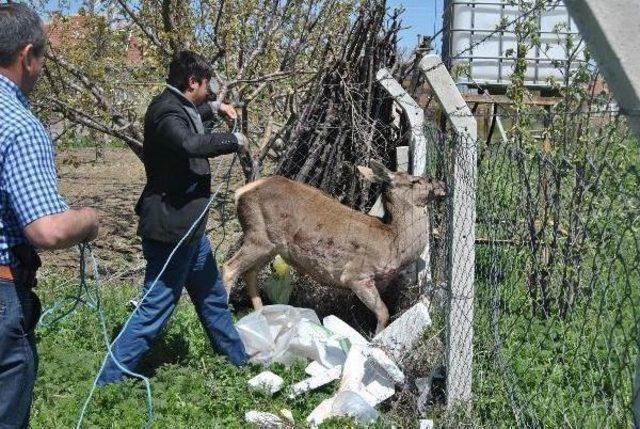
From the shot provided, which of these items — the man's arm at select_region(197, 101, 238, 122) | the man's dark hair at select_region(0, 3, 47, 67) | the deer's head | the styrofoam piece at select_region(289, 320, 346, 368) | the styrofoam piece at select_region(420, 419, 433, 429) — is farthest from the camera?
the deer's head

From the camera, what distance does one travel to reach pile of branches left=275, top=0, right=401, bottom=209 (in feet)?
26.8

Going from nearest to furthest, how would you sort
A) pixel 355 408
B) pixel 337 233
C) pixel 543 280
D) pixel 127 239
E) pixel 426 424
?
pixel 426 424 → pixel 355 408 → pixel 543 280 → pixel 337 233 → pixel 127 239

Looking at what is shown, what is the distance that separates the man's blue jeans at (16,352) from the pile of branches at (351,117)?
5.15 meters

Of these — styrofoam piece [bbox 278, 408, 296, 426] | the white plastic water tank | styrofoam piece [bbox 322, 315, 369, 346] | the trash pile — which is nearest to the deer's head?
the trash pile

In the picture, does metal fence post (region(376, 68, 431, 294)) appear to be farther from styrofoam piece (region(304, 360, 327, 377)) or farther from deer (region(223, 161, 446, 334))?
styrofoam piece (region(304, 360, 327, 377))

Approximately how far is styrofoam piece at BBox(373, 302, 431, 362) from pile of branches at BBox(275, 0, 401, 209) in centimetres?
240

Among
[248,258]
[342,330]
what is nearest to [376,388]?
[342,330]

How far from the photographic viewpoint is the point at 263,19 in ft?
31.1

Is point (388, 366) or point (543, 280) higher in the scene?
point (543, 280)

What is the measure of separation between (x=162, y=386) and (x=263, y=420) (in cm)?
81

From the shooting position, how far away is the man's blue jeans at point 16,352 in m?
3.11

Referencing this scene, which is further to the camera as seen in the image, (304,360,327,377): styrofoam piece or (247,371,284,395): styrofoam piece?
(304,360,327,377): styrofoam piece

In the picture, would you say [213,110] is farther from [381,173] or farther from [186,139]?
[381,173]

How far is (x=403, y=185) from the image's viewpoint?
7.01 m
